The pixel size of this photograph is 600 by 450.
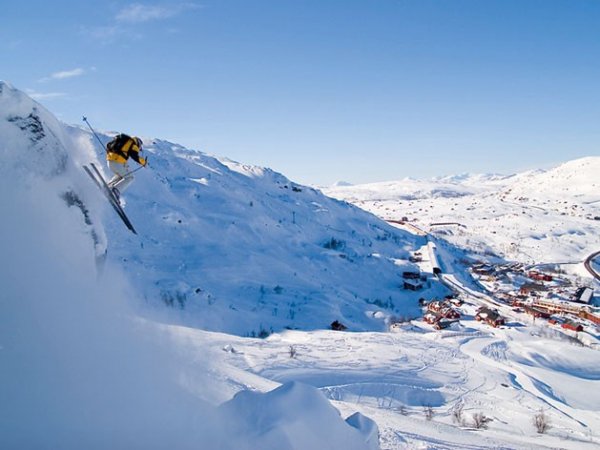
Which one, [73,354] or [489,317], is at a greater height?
[73,354]

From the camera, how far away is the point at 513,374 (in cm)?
2450

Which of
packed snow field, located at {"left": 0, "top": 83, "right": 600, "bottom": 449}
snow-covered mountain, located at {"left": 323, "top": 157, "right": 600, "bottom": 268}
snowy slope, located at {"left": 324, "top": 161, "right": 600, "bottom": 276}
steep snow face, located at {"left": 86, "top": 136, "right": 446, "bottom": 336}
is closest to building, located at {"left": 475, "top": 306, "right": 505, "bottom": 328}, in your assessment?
packed snow field, located at {"left": 0, "top": 83, "right": 600, "bottom": 449}

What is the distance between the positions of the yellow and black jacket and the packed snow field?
364mm

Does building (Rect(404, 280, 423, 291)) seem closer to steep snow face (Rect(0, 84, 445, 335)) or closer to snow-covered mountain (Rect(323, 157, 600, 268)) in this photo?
steep snow face (Rect(0, 84, 445, 335))

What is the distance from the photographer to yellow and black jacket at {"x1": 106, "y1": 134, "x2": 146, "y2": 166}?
8.48 m

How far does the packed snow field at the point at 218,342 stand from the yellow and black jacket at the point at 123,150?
36cm

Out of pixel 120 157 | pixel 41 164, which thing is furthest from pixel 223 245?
pixel 41 164

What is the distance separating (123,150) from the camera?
8.49 meters

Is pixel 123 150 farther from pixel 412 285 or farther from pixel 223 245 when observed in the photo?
pixel 412 285

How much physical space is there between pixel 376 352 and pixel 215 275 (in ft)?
74.6

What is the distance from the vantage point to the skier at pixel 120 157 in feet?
27.8

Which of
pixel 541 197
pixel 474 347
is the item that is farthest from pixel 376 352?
pixel 541 197

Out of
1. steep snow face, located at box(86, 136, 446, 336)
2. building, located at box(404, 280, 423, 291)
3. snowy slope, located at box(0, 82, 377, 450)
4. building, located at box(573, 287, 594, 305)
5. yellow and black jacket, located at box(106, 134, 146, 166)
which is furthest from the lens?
Answer: building, located at box(573, 287, 594, 305)

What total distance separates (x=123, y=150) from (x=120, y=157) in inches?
6.7
